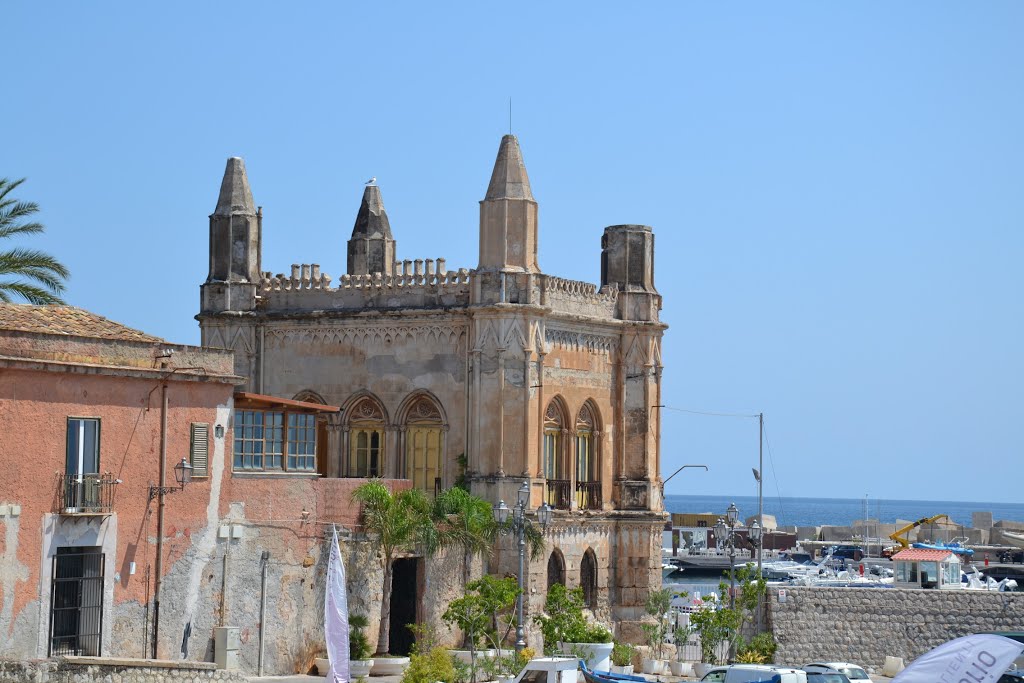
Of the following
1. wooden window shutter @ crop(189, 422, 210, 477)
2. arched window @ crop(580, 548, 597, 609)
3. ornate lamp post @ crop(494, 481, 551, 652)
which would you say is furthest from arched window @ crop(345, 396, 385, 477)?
wooden window shutter @ crop(189, 422, 210, 477)

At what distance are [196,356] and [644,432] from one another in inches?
590

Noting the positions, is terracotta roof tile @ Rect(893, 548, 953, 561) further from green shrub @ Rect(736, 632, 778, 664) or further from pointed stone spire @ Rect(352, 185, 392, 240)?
pointed stone spire @ Rect(352, 185, 392, 240)

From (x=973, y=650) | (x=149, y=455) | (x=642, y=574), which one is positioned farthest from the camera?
(x=642, y=574)

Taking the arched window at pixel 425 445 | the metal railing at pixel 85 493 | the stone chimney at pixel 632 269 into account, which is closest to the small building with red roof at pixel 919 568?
the stone chimney at pixel 632 269

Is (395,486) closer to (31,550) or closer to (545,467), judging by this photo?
(545,467)

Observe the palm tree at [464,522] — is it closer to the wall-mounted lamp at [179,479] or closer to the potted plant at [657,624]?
the potted plant at [657,624]

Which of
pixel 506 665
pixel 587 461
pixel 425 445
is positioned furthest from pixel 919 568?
pixel 506 665

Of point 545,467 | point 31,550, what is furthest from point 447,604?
point 31,550

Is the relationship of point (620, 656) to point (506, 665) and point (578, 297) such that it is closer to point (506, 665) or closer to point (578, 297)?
point (506, 665)

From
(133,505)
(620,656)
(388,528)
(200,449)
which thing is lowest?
(620,656)

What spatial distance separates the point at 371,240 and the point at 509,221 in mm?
7586

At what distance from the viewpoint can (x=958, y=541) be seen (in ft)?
390

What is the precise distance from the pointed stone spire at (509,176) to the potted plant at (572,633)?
9164 mm

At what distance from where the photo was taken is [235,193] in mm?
46375
